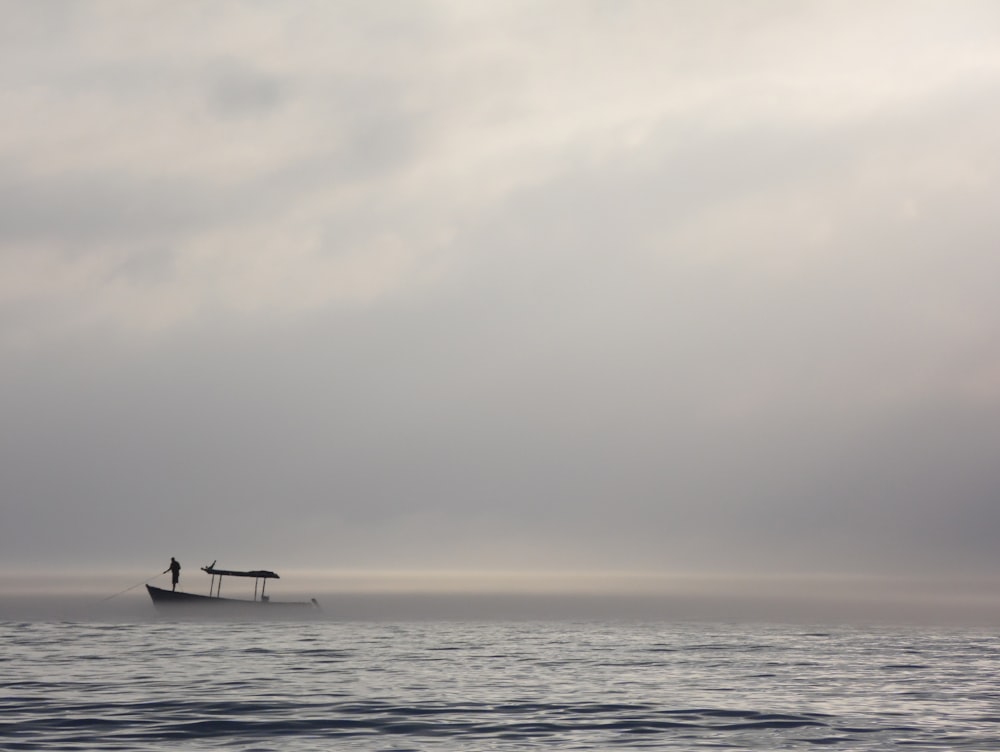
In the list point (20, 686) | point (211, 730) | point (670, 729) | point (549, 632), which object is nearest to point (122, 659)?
point (20, 686)

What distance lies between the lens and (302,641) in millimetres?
73250

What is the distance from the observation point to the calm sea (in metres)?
33.2

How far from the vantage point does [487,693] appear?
145ft

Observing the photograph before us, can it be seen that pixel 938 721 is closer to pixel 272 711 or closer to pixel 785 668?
pixel 785 668

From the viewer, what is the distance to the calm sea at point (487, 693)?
33.2m

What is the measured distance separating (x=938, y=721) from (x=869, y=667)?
2041 centimetres

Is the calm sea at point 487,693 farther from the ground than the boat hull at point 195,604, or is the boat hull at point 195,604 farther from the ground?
the boat hull at point 195,604

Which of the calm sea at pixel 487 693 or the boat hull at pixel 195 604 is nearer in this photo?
the calm sea at pixel 487 693

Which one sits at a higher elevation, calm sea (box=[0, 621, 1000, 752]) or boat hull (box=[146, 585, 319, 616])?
boat hull (box=[146, 585, 319, 616])

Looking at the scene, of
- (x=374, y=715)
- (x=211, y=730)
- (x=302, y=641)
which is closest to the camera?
(x=211, y=730)

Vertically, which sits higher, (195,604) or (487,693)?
(195,604)

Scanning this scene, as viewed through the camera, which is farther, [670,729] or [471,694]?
[471,694]

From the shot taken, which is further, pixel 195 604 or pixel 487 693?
pixel 195 604

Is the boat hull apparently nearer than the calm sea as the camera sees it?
No
